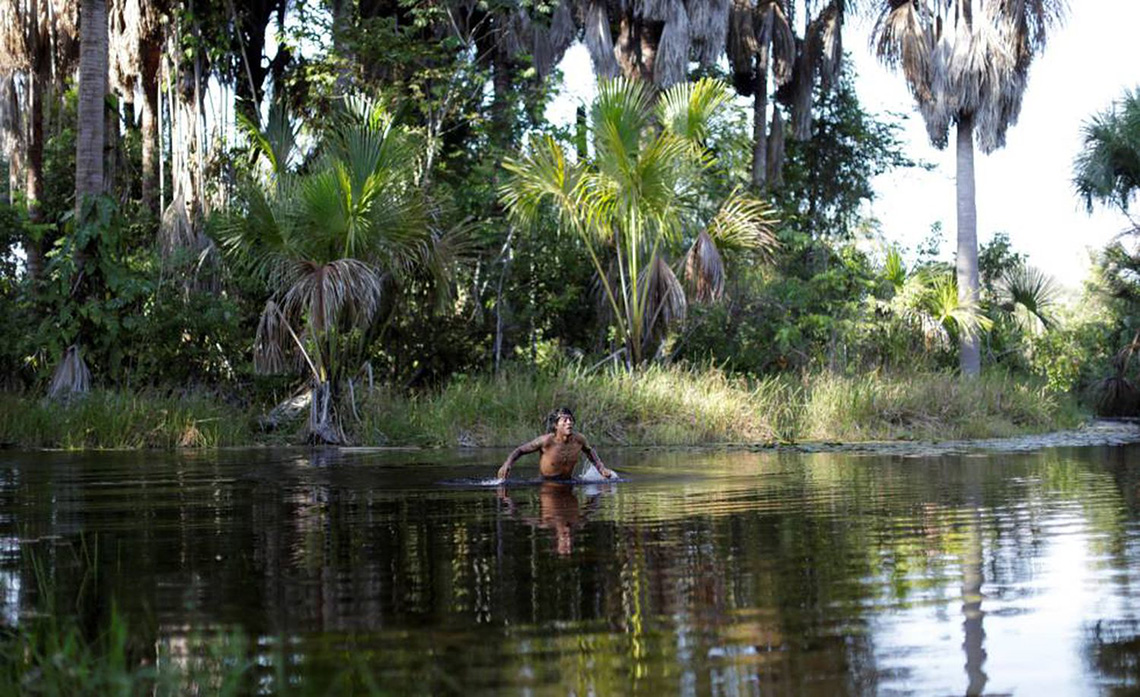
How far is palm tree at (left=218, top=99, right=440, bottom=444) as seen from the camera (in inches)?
746

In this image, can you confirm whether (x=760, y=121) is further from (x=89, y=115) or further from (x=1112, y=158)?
(x=89, y=115)

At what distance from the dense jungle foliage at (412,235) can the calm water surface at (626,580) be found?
9.04 m

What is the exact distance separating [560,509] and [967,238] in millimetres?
19142

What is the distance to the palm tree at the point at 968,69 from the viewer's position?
26.4 metres

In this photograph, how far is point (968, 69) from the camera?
26.4 m

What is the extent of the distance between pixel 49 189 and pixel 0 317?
7.75 meters

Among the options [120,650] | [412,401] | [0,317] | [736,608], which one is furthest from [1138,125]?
[120,650]

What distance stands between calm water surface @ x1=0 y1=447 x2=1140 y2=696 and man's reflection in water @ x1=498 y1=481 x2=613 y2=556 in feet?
0.17

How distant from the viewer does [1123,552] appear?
21.0 feet

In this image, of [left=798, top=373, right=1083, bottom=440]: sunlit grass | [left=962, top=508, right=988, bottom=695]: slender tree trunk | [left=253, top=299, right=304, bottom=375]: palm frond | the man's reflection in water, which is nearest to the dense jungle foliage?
[left=253, top=299, right=304, bottom=375]: palm frond

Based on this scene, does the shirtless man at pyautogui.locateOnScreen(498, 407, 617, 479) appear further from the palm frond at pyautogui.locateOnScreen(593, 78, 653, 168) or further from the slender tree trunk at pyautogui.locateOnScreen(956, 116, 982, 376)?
the slender tree trunk at pyautogui.locateOnScreen(956, 116, 982, 376)

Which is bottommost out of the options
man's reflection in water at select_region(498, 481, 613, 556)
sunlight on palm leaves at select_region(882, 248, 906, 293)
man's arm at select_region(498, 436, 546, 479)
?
man's reflection in water at select_region(498, 481, 613, 556)

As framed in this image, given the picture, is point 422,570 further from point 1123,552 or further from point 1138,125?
point 1138,125

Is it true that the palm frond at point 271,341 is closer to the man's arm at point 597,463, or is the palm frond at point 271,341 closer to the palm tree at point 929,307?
the man's arm at point 597,463
